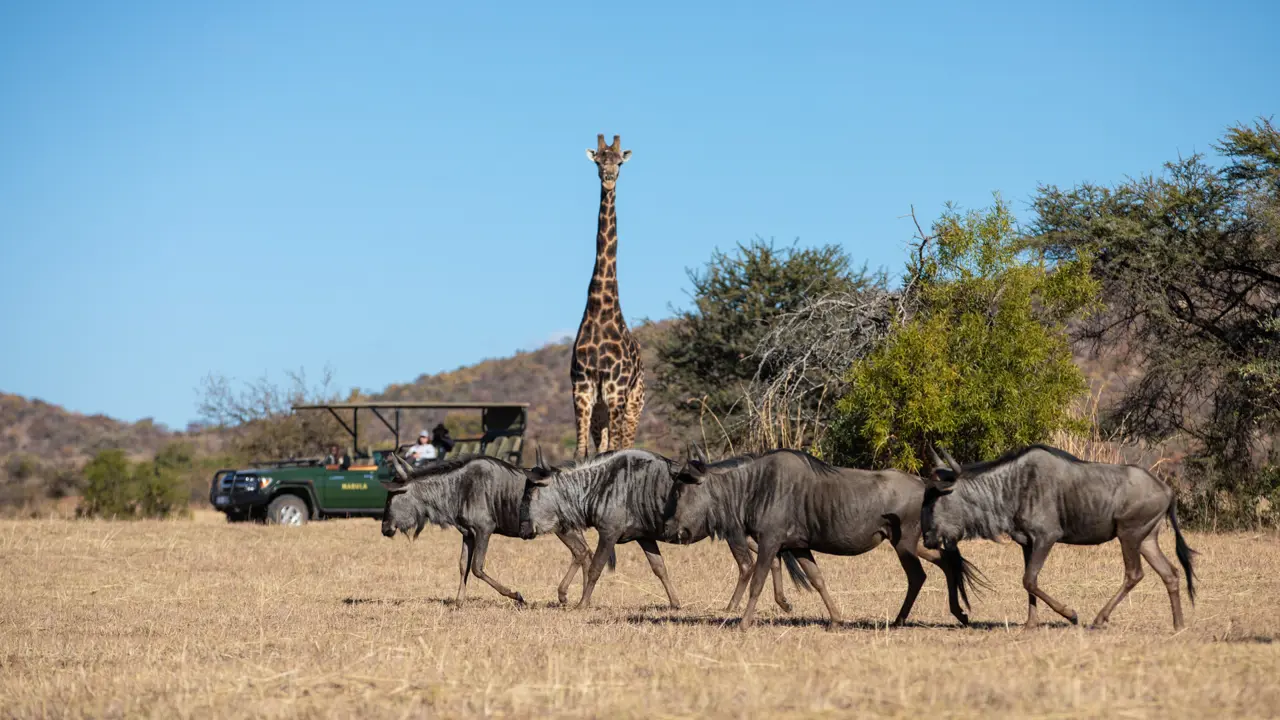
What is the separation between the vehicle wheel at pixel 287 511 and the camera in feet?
78.9

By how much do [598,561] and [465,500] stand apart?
5.84ft

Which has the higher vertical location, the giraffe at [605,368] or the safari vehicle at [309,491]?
the giraffe at [605,368]

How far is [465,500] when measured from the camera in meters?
13.8

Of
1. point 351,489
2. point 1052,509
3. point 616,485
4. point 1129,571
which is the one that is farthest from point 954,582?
point 351,489

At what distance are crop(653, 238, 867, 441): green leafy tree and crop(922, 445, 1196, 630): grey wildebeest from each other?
63.7 feet

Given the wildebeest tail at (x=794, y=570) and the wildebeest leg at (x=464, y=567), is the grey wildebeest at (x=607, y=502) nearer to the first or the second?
the wildebeest tail at (x=794, y=570)

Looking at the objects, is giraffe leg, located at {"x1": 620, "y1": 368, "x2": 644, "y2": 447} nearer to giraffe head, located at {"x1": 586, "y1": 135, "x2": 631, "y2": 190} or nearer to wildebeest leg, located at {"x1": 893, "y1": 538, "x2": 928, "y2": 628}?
giraffe head, located at {"x1": 586, "y1": 135, "x2": 631, "y2": 190}

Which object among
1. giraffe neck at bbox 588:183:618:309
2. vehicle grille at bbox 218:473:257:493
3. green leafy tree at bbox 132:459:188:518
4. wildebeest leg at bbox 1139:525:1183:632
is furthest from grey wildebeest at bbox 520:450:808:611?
green leafy tree at bbox 132:459:188:518

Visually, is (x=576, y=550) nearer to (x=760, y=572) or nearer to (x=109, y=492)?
(x=760, y=572)

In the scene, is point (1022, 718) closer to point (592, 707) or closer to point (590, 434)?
point (592, 707)

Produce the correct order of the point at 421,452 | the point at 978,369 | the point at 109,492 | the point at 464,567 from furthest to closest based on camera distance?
the point at 109,492 → the point at 421,452 → the point at 978,369 → the point at 464,567

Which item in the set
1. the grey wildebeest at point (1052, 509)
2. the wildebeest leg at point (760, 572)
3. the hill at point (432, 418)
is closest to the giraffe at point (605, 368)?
the wildebeest leg at point (760, 572)

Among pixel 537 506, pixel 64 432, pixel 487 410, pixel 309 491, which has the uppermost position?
pixel 64 432

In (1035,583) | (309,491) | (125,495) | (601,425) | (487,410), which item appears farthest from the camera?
(125,495)
